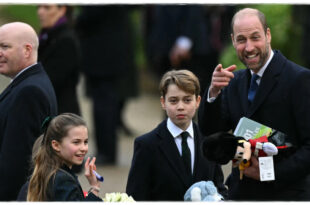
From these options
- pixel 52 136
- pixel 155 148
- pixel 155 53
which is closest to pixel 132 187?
pixel 155 148

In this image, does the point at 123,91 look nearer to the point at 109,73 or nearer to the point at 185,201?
the point at 109,73

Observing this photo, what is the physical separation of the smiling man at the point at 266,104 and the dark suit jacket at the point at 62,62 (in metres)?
2.64

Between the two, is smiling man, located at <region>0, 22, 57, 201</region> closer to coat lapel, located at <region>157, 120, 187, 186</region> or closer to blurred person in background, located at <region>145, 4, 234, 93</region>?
coat lapel, located at <region>157, 120, 187, 186</region>

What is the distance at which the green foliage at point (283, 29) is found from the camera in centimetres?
1116

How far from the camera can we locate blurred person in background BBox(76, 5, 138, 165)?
970 centimetres

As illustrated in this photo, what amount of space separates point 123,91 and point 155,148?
580 cm

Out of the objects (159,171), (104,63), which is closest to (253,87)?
(159,171)

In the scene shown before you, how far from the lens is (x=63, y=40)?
306 inches

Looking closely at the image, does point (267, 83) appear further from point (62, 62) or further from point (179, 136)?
point (62, 62)

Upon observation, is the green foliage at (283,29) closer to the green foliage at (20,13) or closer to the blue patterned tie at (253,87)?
the green foliage at (20,13)

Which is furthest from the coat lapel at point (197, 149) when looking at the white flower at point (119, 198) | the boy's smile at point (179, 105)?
the white flower at point (119, 198)

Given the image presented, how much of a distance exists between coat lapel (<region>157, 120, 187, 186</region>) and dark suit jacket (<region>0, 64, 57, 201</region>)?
0.80 m

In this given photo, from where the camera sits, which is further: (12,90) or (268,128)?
(12,90)

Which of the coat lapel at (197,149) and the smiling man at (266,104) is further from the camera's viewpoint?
the coat lapel at (197,149)
